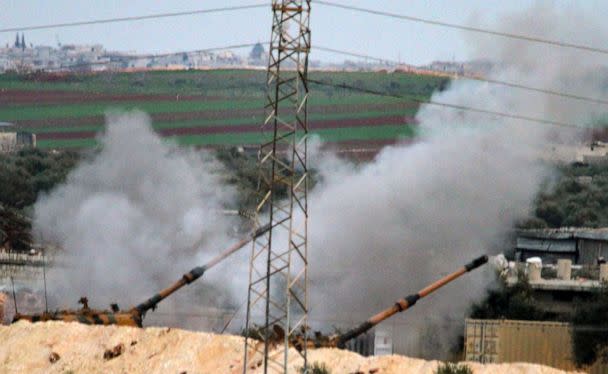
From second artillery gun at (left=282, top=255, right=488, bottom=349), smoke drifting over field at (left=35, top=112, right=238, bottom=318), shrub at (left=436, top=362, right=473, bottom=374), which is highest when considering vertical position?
shrub at (left=436, top=362, right=473, bottom=374)

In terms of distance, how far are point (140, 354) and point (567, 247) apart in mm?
34566

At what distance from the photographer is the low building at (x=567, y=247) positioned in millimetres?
80938

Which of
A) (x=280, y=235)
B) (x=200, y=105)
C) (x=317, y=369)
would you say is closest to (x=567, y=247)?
(x=280, y=235)

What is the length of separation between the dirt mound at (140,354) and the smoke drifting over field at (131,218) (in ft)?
62.5

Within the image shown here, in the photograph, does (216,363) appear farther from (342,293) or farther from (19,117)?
(19,117)

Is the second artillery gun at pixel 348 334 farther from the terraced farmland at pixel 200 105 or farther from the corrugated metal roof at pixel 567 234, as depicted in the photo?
the terraced farmland at pixel 200 105

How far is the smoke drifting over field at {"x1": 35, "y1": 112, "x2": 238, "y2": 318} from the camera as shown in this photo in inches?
3118

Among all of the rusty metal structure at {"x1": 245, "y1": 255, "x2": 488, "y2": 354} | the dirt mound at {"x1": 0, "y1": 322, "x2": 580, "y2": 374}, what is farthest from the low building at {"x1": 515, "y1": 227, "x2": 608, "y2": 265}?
the dirt mound at {"x1": 0, "y1": 322, "x2": 580, "y2": 374}

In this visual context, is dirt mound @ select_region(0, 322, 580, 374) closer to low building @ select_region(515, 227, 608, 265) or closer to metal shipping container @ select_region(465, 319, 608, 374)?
metal shipping container @ select_region(465, 319, 608, 374)

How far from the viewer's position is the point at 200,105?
14188cm

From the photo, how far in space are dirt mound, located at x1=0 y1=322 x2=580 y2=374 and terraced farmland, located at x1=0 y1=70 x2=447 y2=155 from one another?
5411 centimetres

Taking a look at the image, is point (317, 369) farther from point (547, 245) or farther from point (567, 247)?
point (547, 245)

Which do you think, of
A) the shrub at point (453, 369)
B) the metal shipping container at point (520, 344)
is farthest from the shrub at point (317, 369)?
the metal shipping container at point (520, 344)

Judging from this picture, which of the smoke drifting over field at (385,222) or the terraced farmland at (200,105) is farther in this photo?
the terraced farmland at (200,105)
